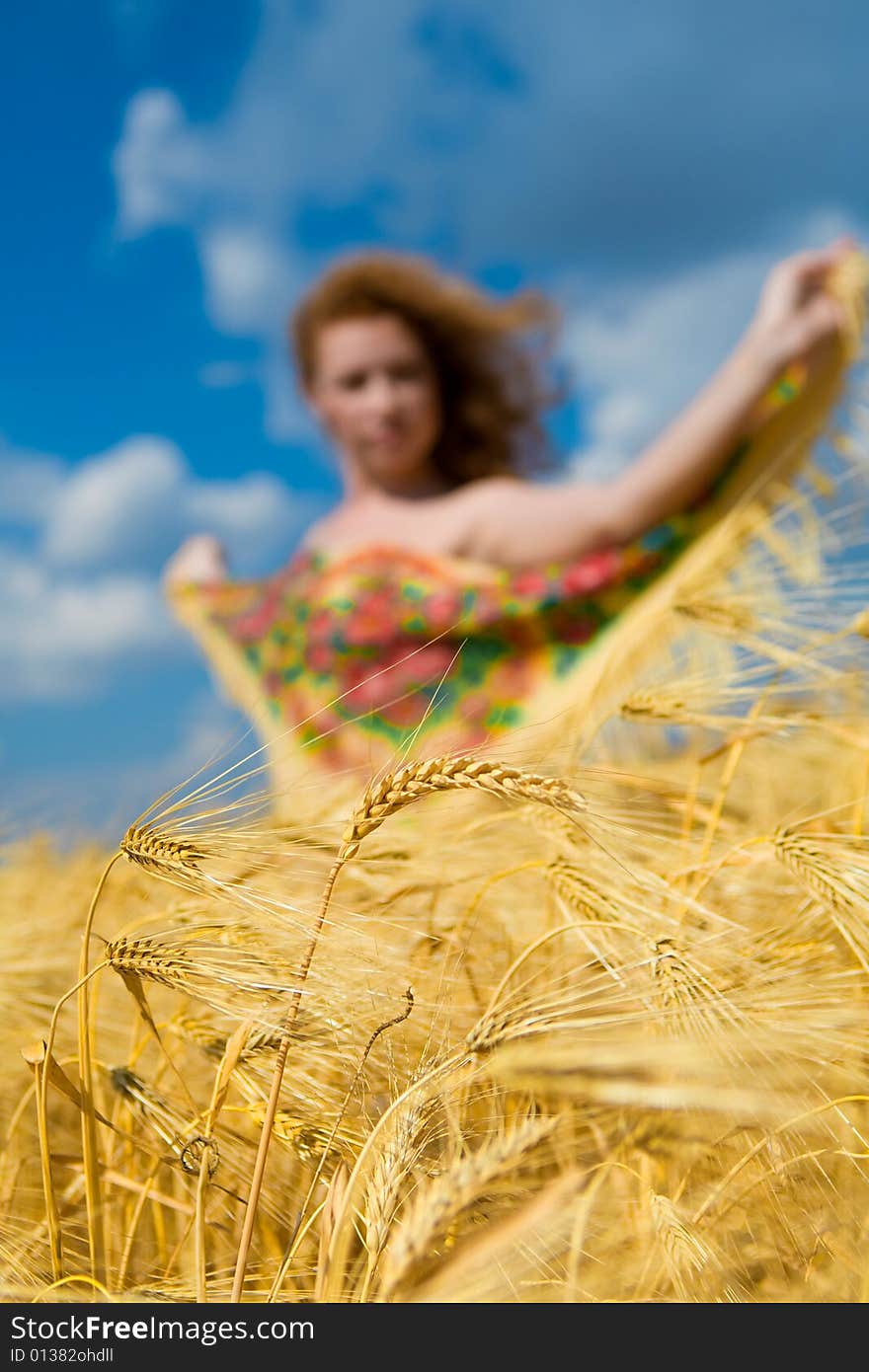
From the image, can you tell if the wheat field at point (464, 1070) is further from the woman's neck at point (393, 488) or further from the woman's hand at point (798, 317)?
the woman's neck at point (393, 488)

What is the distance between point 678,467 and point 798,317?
29cm

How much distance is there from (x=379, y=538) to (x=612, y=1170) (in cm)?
166

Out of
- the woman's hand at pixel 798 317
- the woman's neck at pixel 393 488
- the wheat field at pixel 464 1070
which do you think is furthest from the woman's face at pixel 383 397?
the wheat field at pixel 464 1070

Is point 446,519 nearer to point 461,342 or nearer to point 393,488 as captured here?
point 393,488

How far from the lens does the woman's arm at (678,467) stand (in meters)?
1.57

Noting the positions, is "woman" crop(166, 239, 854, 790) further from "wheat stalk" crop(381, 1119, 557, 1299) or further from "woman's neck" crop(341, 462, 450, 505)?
"wheat stalk" crop(381, 1119, 557, 1299)

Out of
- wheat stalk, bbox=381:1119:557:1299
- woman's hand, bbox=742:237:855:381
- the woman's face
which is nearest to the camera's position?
wheat stalk, bbox=381:1119:557:1299

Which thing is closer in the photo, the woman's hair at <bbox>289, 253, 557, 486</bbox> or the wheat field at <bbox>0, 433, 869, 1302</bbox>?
the wheat field at <bbox>0, 433, 869, 1302</bbox>

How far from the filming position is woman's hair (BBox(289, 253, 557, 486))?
86.7 inches

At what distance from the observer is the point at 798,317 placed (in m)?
1.58

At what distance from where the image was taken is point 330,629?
6.03 feet

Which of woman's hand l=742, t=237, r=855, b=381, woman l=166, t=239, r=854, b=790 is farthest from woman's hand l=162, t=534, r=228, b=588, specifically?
woman's hand l=742, t=237, r=855, b=381
